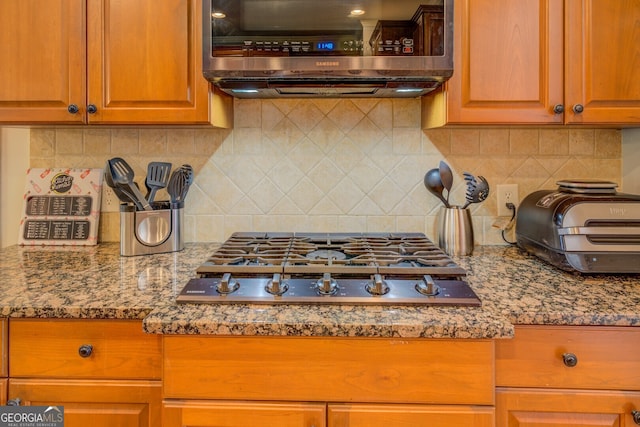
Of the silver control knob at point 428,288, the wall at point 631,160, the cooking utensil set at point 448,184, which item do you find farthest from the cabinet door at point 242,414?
the wall at point 631,160

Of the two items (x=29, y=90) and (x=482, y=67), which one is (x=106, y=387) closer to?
(x=29, y=90)

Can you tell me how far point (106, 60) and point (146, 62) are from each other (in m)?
0.13

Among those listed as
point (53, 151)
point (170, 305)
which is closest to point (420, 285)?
point (170, 305)

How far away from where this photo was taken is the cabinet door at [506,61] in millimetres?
1291

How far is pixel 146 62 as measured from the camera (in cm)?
133

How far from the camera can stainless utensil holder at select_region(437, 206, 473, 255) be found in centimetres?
149

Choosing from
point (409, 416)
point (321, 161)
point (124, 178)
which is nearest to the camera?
point (409, 416)

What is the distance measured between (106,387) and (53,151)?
1.08m

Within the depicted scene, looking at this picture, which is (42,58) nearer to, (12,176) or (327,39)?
(12,176)

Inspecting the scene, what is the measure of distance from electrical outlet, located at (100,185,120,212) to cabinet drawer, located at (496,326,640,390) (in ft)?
4.72

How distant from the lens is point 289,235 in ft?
5.20

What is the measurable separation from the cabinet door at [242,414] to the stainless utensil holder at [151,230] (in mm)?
682

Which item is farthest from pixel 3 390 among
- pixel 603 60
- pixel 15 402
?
pixel 603 60

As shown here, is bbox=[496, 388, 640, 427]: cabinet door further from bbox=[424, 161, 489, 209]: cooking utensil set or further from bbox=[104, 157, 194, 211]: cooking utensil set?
bbox=[104, 157, 194, 211]: cooking utensil set
